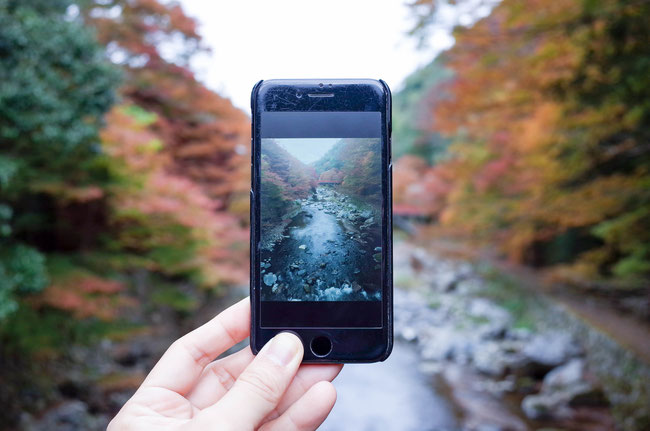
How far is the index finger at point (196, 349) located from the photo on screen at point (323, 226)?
0.09 meters

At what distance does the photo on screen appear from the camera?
900mm

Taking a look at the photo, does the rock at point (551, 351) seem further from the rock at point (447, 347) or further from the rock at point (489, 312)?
the rock at point (489, 312)

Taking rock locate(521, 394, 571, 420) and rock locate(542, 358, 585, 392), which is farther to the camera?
rock locate(542, 358, 585, 392)

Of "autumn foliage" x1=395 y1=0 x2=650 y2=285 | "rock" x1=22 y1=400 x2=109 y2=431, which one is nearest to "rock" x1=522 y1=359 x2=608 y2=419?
"autumn foliage" x1=395 y1=0 x2=650 y2=285

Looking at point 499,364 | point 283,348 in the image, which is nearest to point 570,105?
point 283,348

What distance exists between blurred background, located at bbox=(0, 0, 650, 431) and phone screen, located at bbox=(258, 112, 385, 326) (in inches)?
58.9

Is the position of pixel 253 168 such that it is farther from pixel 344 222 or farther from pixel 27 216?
pixel 27 216

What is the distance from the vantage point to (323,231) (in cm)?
90

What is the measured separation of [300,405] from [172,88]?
12.8ft

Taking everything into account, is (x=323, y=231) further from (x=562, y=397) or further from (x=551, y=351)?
(x=551, y=351)

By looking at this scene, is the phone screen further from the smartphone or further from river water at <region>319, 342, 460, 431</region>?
river water at <region>319, 342, 460, 431</region>

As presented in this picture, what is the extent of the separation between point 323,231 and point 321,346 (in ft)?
0.71

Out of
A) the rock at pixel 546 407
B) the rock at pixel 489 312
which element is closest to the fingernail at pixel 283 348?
the rock at pixel 546 407

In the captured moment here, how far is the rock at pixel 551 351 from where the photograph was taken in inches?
179
